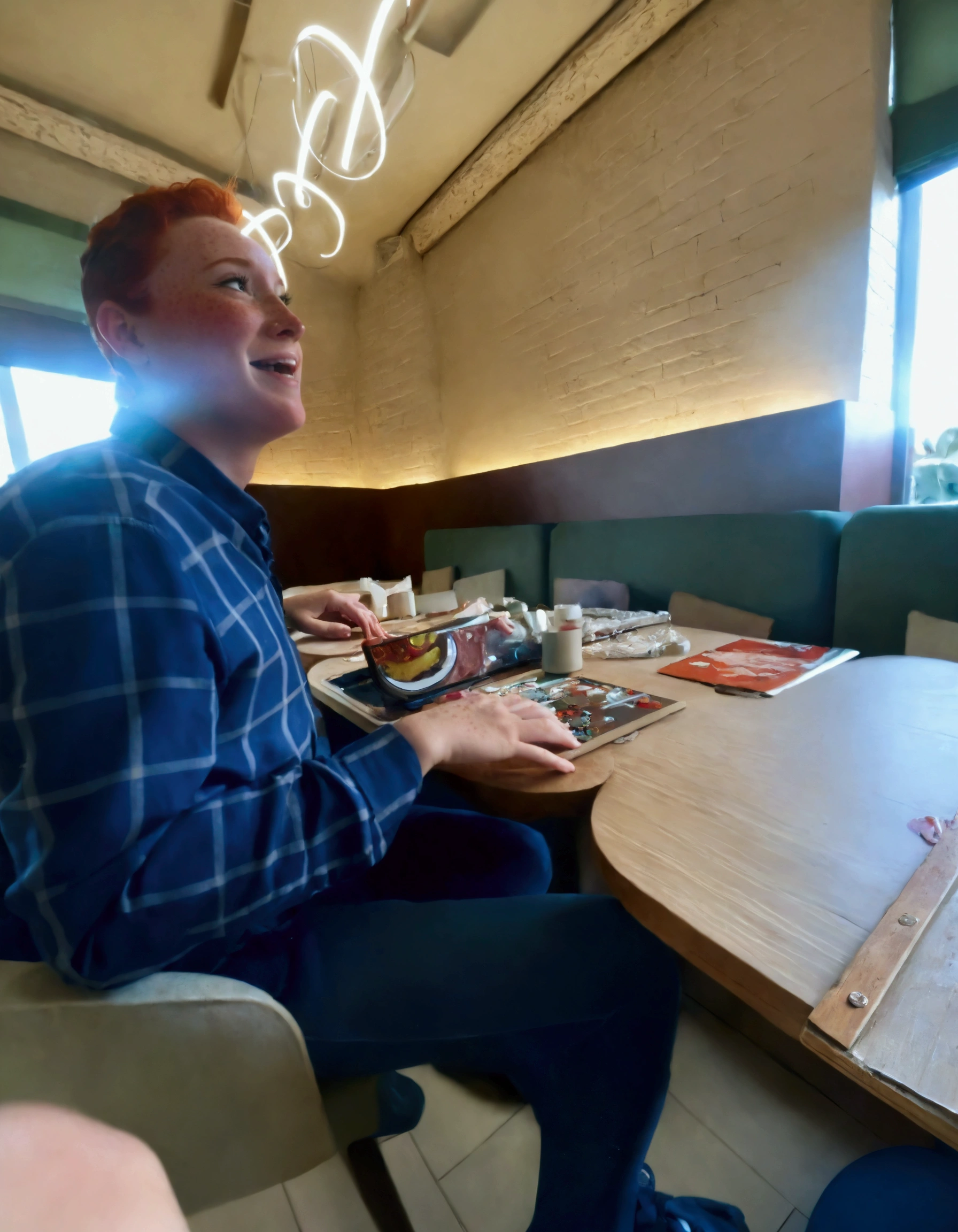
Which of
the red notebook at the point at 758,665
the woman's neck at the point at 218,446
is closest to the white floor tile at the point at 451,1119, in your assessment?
the red notebook at the point at 758,665

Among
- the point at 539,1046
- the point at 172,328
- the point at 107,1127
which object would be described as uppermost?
the point at 172,328

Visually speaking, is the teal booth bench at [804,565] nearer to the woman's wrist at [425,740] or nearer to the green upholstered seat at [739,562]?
the green upholstered seat at [739,562]

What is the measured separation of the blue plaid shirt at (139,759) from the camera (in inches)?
16.3

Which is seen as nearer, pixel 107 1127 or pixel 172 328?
pixel 107 1127

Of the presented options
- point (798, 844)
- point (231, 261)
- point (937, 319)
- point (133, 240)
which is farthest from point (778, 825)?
point (937, 319)

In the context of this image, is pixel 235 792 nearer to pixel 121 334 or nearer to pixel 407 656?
pixel 407 656

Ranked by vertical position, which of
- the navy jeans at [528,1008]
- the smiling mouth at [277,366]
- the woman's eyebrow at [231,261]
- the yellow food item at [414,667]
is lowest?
the navy jeans at [528,1008]

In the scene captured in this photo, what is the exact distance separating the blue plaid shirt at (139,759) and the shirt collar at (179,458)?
0.38 ft

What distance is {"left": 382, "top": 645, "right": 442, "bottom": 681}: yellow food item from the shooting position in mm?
887

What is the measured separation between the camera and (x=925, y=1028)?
1.00ft

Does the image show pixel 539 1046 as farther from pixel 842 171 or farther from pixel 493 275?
pixel 493 275

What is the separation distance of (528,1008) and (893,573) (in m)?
1.57

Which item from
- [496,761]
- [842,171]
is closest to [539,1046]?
[496,761]

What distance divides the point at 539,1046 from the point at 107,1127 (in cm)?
44
